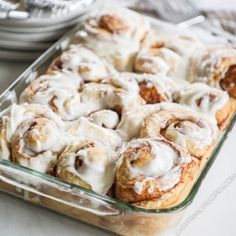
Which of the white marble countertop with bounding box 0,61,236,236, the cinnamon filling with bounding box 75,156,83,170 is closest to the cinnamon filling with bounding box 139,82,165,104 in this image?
the white marble countertop with bounding box 0,61,236,236

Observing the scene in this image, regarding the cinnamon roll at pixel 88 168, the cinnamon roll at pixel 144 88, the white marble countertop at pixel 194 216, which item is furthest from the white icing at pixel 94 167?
the cinnamon roll at pixel 144 88

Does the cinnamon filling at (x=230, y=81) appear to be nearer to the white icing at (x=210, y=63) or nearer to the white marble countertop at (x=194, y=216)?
the white icing at (x=210, y=63)

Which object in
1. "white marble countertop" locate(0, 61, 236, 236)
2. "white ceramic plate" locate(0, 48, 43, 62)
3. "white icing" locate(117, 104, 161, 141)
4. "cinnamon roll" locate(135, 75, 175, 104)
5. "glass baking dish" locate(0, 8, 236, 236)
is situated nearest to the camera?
"glass baking dish" locate(0, 8, 236, 236)

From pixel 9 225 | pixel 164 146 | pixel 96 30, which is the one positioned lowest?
pixel 9 225

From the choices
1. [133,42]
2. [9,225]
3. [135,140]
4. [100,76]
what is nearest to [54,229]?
[9,225]

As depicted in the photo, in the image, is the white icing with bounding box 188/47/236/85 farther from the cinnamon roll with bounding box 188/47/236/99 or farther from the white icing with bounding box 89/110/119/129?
the white icing with bounding box 89/110/119/129

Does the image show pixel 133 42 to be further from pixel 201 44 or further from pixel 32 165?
pixel 32 165
